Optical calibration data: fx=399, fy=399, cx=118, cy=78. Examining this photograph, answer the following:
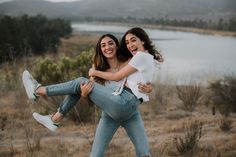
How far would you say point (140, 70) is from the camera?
3.17 metres

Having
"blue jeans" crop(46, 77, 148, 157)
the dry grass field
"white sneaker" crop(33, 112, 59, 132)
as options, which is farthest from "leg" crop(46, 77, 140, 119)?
the dry grass field

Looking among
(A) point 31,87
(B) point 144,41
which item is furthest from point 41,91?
(B) point 144,41

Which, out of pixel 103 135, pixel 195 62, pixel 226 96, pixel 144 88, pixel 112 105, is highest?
pixel 144 88

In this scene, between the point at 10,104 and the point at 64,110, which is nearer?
the point at 64,110

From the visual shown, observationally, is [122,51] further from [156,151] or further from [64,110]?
[156,151]

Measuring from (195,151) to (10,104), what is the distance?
6880 millimetres

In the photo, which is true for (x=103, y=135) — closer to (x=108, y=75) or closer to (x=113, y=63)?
(x=108, y=75)

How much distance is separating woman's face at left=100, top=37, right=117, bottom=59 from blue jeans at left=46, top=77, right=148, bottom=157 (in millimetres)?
316

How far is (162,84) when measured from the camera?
14.7 metres

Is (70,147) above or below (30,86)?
below

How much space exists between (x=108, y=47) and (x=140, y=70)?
387 millimetres

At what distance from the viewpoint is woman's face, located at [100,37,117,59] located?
3383 mm

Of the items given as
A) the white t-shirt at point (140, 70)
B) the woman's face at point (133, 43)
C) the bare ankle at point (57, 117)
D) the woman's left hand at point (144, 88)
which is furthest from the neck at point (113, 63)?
the bare ankle at point (57, 117)

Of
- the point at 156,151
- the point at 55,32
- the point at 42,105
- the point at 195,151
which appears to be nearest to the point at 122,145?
the point at 156,151
